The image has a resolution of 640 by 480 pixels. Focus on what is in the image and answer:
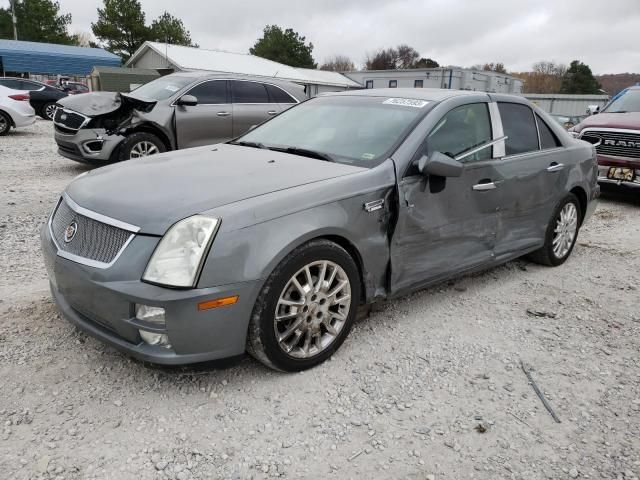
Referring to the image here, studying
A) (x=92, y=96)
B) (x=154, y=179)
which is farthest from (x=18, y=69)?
(x=154, y=179)

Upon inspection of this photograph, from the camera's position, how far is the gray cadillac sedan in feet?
7.98

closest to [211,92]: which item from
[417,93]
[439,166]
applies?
[417,93]

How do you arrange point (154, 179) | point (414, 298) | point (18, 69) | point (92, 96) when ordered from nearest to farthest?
1. point (154, 179)
2. point (414, 298)
3. point (92, 96)
4. point (18, 69)

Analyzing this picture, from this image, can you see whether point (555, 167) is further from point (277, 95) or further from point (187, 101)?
point (277, 95)

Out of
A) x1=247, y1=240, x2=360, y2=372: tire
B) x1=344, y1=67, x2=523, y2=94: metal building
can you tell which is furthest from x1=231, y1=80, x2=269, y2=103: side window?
x1=344, y1=67, x2=523, y2=94: metal building

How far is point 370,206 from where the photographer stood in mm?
3021

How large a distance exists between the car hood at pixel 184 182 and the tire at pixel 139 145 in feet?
14.1

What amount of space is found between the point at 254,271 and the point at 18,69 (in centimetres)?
4364

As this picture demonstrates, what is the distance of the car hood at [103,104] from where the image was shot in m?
7.78

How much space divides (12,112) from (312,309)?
1390 cm

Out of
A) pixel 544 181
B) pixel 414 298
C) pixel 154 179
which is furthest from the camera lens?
pixel 544 181

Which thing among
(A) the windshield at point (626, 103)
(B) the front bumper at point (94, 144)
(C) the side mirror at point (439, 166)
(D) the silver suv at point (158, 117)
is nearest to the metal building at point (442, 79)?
(A) the windshield at point (626, 103)

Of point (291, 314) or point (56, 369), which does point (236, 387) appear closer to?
point (291, 314)

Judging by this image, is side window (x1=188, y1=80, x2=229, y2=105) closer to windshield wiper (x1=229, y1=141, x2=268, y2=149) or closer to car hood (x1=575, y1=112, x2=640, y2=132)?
windshield wiper (x1=229, y1=141, x2=268, y2=149)
